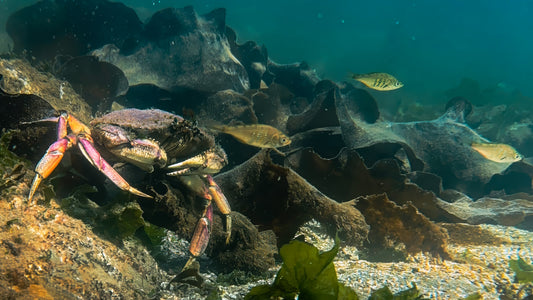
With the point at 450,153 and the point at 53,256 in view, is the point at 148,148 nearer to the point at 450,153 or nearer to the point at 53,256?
the point at 53,256

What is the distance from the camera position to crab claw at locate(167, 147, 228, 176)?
10.8 ft

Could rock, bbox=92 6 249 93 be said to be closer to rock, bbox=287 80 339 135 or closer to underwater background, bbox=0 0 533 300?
underwater background, bbox=0 0 533 300

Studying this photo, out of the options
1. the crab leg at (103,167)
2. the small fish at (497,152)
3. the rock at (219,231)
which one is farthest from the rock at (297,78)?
the crab leg at (103,167)

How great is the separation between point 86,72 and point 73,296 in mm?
5293

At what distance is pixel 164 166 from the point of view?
3215 millimetres

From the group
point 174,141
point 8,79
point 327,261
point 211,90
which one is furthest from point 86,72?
point 327,261

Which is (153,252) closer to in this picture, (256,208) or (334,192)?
(256,208)

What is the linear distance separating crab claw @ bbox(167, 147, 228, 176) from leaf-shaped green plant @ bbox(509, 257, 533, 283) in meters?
3.94

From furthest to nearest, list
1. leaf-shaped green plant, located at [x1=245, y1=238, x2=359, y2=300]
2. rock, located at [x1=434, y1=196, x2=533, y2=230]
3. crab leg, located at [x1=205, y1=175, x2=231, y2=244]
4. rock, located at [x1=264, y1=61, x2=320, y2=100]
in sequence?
rock, located at [x1=264, y1=61, x2=320, y2=100]
rock, located at [x1=434, y1=196, x2=533, y2=230]
crab leg, located at [x1=205, y1=175, x2=231, y2=244]
leaf-shaped green plant, located at [x1=245, y1=238, x2=359, y2=300]

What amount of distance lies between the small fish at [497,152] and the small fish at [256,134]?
4.86 m

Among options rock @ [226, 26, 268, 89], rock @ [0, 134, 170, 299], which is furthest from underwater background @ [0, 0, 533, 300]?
rock @ [226, 26, 268, 89]

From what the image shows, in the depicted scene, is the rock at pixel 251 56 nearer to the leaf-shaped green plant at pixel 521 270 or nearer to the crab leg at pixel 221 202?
the crab leg at pixel 221 202

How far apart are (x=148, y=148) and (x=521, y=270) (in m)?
4.70

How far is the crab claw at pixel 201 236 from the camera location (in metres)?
2.97
